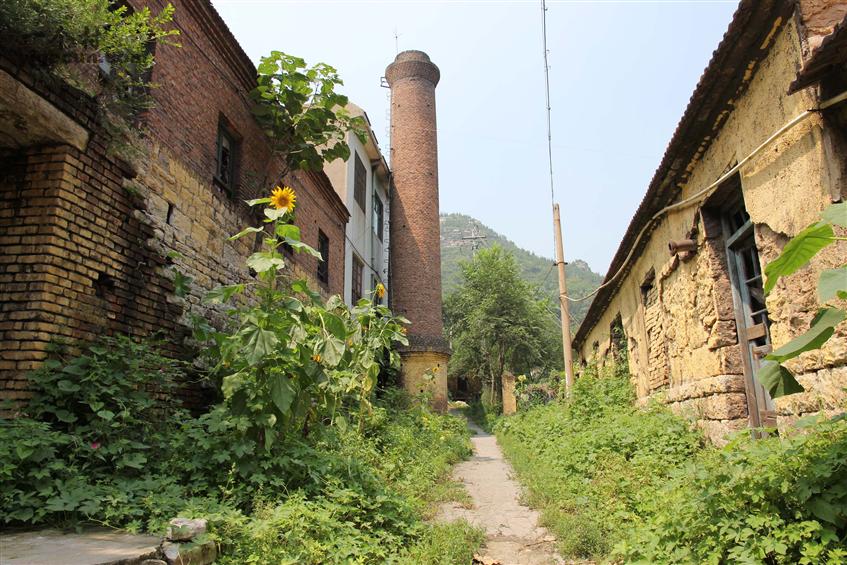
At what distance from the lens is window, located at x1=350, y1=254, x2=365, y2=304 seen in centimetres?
1580

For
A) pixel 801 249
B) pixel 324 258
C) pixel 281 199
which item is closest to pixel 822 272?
pixel 801 249

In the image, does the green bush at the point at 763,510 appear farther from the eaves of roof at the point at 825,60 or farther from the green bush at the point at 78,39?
the green bush at the point at 78,39

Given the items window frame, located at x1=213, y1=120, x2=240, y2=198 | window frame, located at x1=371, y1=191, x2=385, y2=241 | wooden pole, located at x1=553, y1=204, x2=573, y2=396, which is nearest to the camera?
window frame, located at x1=213, y1=120, x2=240, y2=198

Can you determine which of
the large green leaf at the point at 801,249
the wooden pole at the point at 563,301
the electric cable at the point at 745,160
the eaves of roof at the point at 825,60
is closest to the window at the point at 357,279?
the wooden pole at the point at 563,301

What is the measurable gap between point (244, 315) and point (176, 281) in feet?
4.78

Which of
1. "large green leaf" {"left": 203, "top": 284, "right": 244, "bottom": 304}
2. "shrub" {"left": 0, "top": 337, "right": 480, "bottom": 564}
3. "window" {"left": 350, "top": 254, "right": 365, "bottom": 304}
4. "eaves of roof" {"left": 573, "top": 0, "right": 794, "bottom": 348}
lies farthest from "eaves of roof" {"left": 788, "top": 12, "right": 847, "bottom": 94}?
"window" {"left": 350, "top": 254, "right": 365, "bottom": 304}

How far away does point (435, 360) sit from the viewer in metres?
17.0

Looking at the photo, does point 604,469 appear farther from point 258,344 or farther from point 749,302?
point 258,344

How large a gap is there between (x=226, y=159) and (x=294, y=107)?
4.51ft

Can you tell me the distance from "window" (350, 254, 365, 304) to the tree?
12847 mm

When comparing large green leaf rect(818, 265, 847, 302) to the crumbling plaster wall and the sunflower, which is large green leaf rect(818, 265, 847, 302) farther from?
the sunflower

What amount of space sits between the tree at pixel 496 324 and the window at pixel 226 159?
69.1 feet

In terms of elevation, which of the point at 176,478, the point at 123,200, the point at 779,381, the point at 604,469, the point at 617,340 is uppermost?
the point at 123,200

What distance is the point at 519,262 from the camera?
60125 mm
